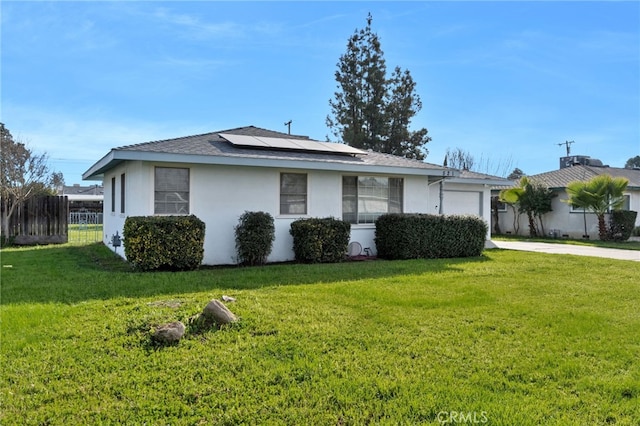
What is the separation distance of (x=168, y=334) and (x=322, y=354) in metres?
1.58

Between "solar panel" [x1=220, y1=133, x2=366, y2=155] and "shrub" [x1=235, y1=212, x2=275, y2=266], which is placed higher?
"solar panel" [x1=220, y1=133, x2=366, y2=155]

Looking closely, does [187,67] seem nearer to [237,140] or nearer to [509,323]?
[237,140]

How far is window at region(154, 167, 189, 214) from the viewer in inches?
360

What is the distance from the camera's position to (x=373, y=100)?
2972 centimetres

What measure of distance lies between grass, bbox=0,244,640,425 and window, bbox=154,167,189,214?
2.40m

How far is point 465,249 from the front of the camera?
452 inches

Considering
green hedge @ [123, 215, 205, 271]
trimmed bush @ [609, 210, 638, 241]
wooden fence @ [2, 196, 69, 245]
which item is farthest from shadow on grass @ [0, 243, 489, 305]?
Result: trimmed bush @ [609, 210, 638, 241]

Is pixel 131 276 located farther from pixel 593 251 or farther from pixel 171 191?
pixel 593 251

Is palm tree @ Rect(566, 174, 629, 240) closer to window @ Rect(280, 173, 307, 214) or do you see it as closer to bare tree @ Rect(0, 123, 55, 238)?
window @ Rect(280, 173, 307, 214)

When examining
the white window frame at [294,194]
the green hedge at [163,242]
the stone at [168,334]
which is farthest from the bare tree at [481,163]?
the stone at [168,334]

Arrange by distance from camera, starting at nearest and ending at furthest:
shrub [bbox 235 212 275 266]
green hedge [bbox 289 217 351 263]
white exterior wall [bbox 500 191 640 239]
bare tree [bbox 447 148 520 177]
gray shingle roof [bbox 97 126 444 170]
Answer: gray shingle roof [bbox 97 126 444 170]
shrub [bbox 235 212 275 266]
green hedge [bbox 289 217 351 263]
white exterior wall [bbox 500 191 640 239]
bare tree [bbox 447 148 520 177]

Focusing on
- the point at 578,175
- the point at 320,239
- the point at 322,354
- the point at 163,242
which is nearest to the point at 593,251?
the point at 320,239

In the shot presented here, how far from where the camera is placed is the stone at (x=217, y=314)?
15.1 feet

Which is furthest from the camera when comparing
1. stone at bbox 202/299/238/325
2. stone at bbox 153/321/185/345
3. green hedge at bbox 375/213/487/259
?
green hedge at bbox 375/213/487/259
